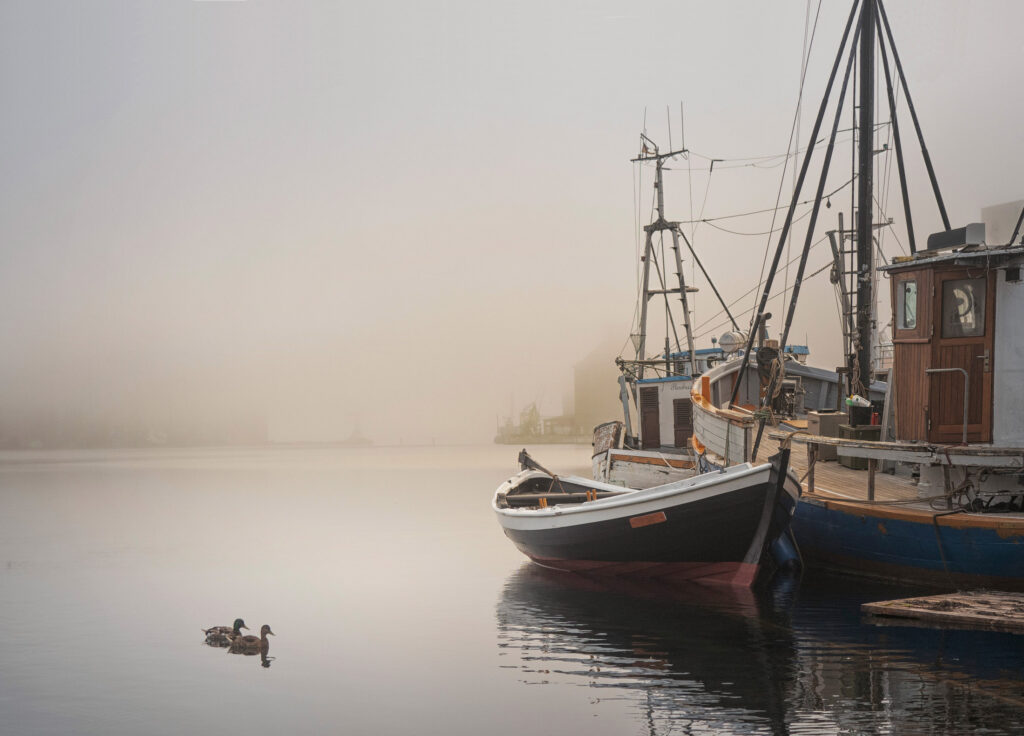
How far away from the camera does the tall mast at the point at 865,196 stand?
2478 centimetres

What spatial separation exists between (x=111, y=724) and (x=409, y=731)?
491 cm

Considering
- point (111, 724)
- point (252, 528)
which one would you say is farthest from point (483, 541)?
point (111, 724)

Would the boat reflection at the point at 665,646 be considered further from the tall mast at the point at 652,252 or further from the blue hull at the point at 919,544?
the tall mast at the point at 652,252

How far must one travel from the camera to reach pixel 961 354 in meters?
18.9

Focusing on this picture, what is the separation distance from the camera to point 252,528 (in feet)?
161

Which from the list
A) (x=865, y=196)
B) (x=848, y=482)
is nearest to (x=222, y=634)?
(x=848, y=482)

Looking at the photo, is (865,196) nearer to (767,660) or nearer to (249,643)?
(767,660)

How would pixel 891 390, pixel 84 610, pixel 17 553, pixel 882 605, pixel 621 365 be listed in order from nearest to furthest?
pixel 882 605, pixel 891 390, pixel 84 610, pixel 17 553, pixel 621 365

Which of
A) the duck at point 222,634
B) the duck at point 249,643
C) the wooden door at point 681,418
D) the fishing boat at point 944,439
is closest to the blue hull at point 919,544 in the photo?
the fishing boat at point 944,439

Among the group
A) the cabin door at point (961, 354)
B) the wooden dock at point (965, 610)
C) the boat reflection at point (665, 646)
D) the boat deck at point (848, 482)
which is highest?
the cabin door at point (961, 354)

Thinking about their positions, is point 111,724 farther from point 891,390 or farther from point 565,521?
point 891,390

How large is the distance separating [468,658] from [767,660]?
226 inches

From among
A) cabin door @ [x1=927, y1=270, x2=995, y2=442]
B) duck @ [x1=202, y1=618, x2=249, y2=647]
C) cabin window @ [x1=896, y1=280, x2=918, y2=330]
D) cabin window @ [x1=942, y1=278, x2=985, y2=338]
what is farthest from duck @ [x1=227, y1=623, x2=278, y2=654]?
cabin window @ [x1=942, y1=278, x2=985, y2=338]

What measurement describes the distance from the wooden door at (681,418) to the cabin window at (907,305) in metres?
20.8
